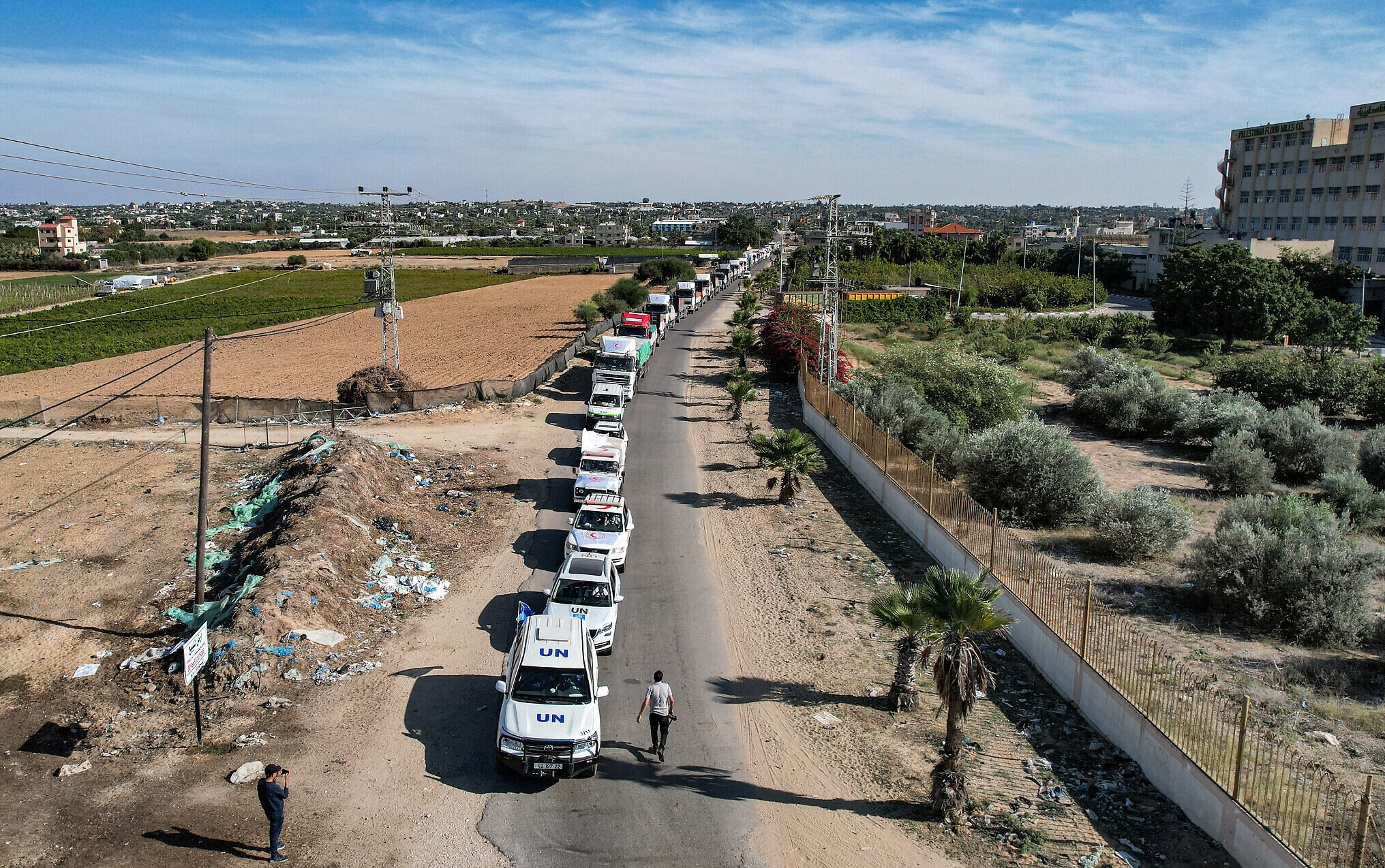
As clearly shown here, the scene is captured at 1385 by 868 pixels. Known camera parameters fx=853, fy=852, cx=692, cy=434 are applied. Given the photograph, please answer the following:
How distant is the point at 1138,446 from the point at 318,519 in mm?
26292

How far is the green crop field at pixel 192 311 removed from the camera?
51031 mm

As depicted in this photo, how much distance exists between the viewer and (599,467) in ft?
77.4

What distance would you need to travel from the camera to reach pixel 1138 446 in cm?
2977

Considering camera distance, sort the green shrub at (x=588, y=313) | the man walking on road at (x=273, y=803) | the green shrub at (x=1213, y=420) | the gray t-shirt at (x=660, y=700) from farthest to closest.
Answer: the green shrub at (x=588, y=313) < the green shrub at (x=1213, y=420) < the gray t-shirt at (x=660, y=700) < the man walking on road at (x=273, y=803)

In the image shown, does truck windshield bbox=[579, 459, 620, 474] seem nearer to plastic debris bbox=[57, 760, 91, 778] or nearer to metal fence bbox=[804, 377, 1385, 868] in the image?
metal fence bbox=[804, 377, 1385, 868]

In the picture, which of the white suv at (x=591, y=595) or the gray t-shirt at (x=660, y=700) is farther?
the white suv at (x=591, y=595)

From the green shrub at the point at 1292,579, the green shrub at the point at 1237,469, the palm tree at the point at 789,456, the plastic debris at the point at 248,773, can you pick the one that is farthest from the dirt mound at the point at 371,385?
the green shrub at the point at 1292,579

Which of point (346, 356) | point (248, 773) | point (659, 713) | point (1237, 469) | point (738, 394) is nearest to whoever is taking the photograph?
point (248, 773)

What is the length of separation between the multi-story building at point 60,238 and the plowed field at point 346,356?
99.8m

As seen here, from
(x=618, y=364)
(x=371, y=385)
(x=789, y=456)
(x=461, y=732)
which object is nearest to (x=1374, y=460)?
(x=789, y=456)

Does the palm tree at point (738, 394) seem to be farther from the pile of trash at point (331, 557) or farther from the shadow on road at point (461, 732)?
the shadow on road at point (461, 732)

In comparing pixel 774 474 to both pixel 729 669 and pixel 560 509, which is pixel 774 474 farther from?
pixel 729 669

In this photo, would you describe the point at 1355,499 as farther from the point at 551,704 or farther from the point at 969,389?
the point at 551,704

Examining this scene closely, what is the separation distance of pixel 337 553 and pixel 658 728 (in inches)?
353
